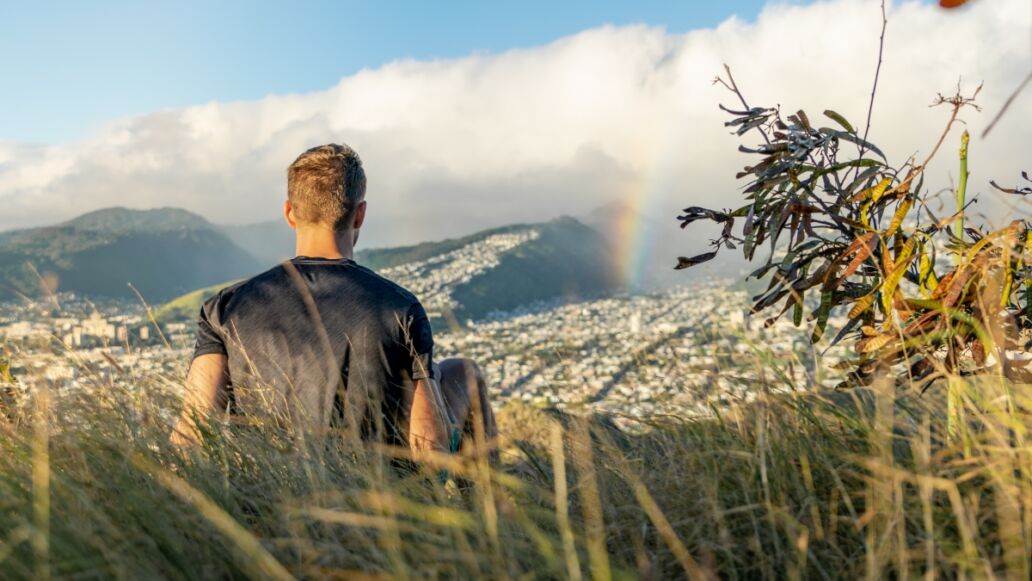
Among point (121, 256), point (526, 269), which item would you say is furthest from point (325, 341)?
point (121, 256)

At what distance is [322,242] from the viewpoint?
134 inches

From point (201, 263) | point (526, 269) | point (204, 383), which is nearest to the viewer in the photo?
point (204, 383)

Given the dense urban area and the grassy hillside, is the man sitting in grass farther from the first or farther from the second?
the grassy hillside

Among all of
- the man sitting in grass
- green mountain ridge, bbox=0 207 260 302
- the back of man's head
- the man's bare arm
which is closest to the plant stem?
the man sitting in grass

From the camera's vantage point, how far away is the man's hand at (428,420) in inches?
119

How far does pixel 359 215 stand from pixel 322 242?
0.85 feet

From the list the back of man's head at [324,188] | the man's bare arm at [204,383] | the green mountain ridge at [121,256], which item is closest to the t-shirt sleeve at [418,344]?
the back of man's head at [324,188]

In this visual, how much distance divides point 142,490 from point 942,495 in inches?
80.7

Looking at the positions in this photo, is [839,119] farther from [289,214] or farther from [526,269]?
[526,269]

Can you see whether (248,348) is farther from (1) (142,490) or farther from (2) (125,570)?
(2) (125,570)

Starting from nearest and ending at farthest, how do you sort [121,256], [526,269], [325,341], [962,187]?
[962,187] → [325,341] → [526,269] → [121,256]

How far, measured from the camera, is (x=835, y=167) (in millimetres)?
2615

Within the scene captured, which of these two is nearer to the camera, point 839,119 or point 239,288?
point 839,119

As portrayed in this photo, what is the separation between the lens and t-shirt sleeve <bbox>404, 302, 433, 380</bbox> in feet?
10.3
